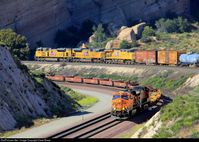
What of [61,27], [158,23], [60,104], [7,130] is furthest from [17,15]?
[7,130]

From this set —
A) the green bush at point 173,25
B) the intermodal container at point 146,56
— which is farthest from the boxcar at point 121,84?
the green bush at point 173,25

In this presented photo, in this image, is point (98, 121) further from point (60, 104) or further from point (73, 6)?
point (73, 6)

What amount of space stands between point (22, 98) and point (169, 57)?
44562mm

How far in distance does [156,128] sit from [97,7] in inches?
4631

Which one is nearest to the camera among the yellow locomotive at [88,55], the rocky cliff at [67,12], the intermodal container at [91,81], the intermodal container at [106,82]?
the intermodal container at [106,82]

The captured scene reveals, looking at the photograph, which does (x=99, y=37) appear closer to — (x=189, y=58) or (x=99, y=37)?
(x=99, y=37)

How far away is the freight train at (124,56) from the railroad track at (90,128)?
38.1 meters

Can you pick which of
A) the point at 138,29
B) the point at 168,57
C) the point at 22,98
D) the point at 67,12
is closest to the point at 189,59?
the point at 168,57

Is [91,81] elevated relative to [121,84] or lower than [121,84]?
lower

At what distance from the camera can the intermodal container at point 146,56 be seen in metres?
84.8

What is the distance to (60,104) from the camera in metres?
46.3

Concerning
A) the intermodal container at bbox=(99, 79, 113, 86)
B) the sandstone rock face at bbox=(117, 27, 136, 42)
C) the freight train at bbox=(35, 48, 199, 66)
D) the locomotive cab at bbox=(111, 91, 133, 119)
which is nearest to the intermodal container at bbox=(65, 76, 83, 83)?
the intermodal container at bbox=(99, 79, 113, 86)

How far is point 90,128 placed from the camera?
36.9 metres

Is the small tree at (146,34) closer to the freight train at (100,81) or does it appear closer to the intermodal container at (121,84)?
the freight train at (100,81)
